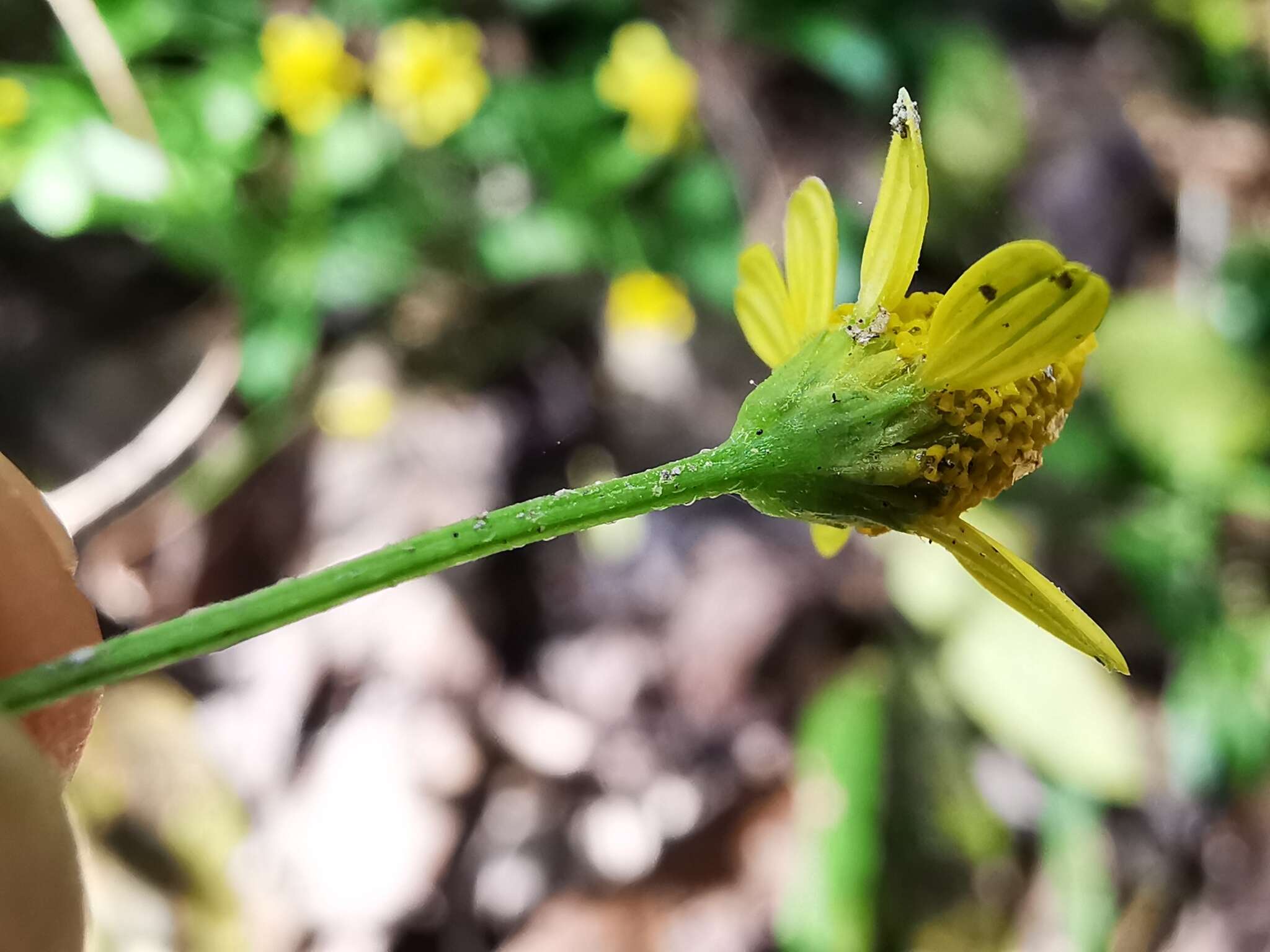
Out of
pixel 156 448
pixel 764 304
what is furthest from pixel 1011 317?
pixel 156 448

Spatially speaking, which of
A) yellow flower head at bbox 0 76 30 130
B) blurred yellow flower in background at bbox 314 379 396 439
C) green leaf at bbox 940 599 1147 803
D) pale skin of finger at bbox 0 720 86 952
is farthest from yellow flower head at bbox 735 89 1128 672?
yellow flower head at bbox 0 76 30 130

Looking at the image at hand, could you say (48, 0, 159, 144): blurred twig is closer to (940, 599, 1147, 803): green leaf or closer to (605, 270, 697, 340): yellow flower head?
(605, 270, 697, 340): yellow flower head

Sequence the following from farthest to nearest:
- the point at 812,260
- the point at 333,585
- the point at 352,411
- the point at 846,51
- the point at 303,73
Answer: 1. the point at 846,51
2. the point at 352,411
3. the point at 303,73
4. the point at 812,260
5. the point at 333,585

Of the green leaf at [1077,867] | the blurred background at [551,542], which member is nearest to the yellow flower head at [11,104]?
the blurred background at [551,542]

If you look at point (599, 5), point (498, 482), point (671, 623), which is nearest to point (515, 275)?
point (498, 482)

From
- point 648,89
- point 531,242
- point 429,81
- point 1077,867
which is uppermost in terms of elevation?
point 429,81

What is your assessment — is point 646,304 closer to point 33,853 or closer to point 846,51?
point 846,51
